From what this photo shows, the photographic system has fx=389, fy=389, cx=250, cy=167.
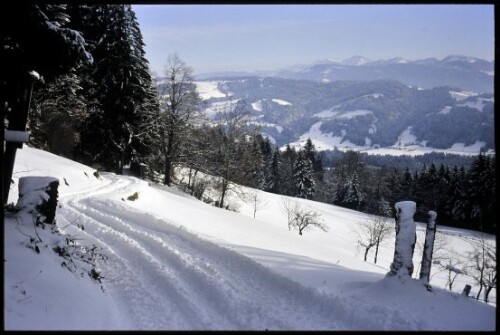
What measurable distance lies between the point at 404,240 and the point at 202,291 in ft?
16.1

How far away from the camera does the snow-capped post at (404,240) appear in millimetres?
8781

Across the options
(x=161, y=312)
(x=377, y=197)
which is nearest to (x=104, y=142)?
(x=161, y=312)

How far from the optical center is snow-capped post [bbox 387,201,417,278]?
8.78 metres

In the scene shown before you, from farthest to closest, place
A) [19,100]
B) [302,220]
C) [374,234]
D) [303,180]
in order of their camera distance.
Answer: [303,180], [374,234], [302,220], [19,100]

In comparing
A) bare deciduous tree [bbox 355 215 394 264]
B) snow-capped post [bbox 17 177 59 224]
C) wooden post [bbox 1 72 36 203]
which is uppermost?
wooden post [bbox 1 72 36 203]

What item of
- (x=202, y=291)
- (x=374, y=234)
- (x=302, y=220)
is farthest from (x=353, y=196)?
(x=202, y=291)

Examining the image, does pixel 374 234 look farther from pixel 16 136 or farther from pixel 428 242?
pixel 16 136

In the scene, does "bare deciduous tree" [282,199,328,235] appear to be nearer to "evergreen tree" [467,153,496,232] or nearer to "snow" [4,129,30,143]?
"evergreen tree" [467,153,496,232]

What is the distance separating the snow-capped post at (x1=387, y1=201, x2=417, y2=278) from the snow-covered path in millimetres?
1302

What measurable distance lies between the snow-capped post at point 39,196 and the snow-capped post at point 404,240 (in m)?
7.61

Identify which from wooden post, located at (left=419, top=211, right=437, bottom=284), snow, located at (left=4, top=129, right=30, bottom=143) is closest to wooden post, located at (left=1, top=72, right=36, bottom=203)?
snow, located at (left=4, top=129, right=30, bottom=143)

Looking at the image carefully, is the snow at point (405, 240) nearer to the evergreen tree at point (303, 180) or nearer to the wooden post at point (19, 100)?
the wooden post at point (19, 100)

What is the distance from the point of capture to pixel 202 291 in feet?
31.1

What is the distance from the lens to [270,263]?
38.2 ft
